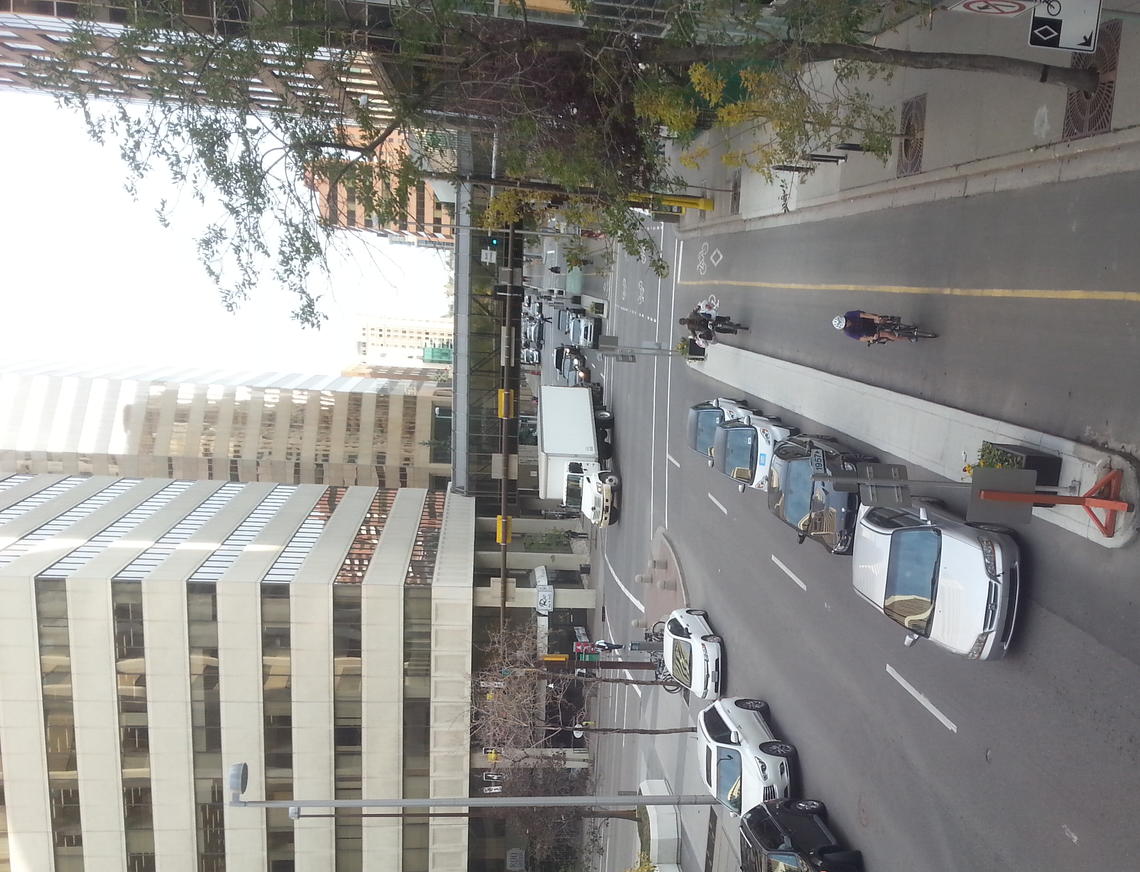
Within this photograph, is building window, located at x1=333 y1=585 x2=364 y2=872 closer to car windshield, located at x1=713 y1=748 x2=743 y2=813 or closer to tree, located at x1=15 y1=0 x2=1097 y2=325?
car windshield, located at x1=713 y1=748 x2=743 y2=813

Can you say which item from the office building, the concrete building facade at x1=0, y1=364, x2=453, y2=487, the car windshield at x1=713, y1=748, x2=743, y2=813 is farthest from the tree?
the office building

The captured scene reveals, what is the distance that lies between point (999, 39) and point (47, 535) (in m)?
33.7

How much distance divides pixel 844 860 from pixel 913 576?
543 centimetres

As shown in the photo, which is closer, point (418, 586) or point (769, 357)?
point (769, 357)

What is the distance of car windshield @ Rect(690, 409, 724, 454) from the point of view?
64.8 ft

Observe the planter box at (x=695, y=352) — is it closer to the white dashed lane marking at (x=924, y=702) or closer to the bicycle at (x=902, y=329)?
the bicycle at (x=902, y=329)

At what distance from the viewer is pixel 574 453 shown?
2975cm

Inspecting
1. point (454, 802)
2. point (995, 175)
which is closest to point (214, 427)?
point (454, 802)

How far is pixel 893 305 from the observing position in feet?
43.7

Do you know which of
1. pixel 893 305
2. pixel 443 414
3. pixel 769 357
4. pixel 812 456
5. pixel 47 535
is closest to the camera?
pixel 893 305

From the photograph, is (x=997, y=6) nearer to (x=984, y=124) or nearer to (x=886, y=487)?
(x=984, y=124)

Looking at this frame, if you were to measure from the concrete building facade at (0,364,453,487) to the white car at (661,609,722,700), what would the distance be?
40913 mm

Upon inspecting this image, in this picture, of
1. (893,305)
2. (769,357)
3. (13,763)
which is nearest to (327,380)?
(13,763)

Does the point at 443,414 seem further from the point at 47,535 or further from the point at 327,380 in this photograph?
the point at 47,535
